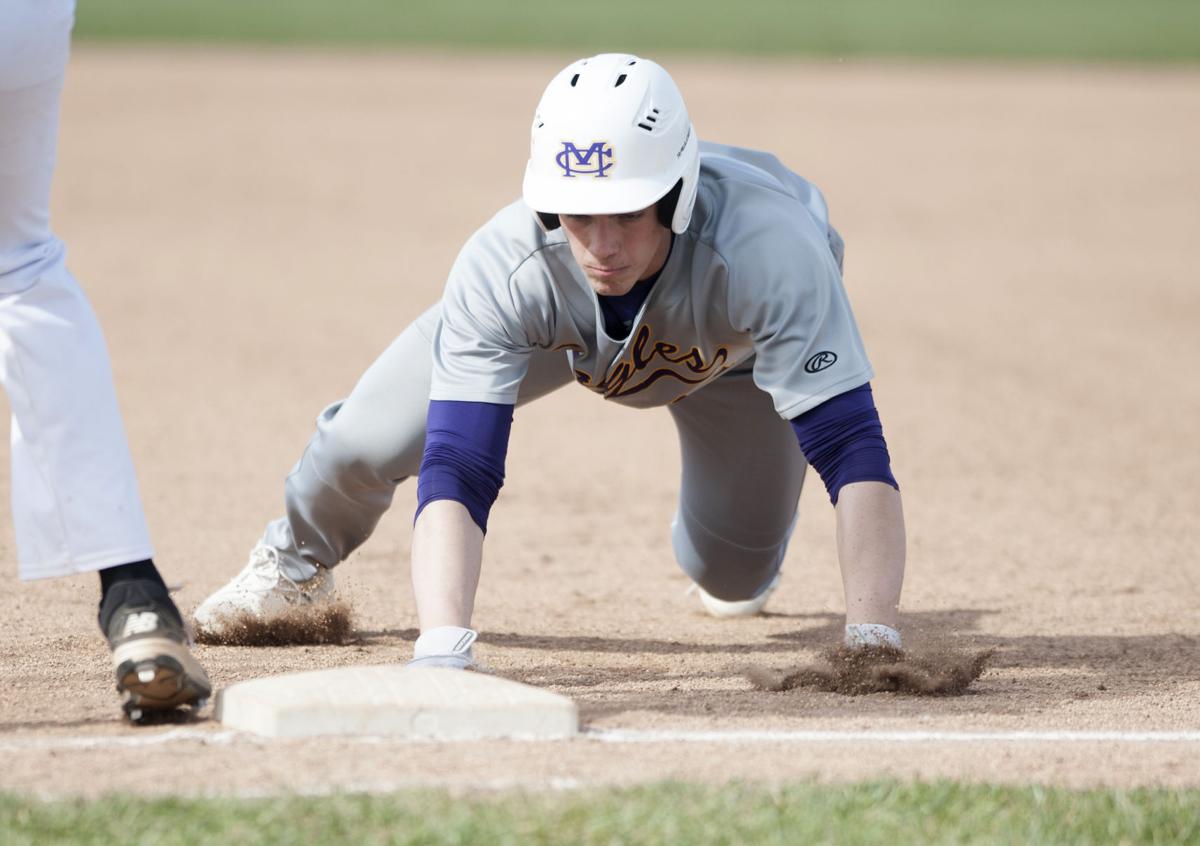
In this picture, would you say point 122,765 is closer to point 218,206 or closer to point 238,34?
point 218,206

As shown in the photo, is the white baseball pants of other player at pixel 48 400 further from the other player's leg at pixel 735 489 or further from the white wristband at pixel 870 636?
the other player's leg at pixel 735 489

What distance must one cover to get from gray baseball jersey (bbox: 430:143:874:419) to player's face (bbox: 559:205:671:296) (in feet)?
0.36

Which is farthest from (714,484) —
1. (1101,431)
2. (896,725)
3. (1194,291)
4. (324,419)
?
(1194,291)

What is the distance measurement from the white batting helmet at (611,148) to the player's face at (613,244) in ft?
0.16

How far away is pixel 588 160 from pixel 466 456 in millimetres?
698

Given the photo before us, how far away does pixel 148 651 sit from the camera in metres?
3.32

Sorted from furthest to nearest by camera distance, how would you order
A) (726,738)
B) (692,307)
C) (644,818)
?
(692,307)
(726,738)
(644,818)

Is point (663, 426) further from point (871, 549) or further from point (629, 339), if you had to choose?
point (871, 549)

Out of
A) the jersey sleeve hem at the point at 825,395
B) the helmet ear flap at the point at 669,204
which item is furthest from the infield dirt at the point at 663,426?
the helmet ear flap at the point at 669,204

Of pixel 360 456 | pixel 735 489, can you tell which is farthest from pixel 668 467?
pixel 360 456

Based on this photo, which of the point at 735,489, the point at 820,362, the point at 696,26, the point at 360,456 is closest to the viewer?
the point at 820,362

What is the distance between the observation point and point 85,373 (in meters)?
3.39

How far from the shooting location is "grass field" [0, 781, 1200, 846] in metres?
2.77

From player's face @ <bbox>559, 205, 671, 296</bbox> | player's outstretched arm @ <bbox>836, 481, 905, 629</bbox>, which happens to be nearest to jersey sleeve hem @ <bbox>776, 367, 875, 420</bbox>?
player's outstretched arm @ <bbox>836, 481, 905, 629</bbox>
